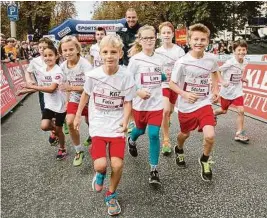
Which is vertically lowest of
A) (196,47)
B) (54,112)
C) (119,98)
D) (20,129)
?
(20,129)

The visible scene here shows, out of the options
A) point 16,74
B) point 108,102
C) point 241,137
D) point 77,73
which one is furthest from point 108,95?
point 16,74

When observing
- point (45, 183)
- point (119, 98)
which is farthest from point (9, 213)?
point (119, 98)

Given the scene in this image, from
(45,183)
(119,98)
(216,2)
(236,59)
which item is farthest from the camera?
(216,2)

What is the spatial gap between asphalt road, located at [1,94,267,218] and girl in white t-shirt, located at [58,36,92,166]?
0.35 meters

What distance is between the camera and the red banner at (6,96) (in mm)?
9762

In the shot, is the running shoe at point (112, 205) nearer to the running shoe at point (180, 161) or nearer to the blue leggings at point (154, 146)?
the blue leggings at point (154, 146)

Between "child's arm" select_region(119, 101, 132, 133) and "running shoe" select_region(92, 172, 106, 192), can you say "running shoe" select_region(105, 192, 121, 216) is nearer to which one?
"running shoe" select_region(92, 172, 106, 192)

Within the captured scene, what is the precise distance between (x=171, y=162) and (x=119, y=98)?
185 cm

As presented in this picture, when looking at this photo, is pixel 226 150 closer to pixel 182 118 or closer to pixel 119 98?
pixel 182 118

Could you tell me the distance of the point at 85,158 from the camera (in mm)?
5914

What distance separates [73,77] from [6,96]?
5.29 meters

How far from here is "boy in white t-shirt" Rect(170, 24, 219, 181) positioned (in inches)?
188

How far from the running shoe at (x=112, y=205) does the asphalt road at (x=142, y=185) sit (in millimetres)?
86

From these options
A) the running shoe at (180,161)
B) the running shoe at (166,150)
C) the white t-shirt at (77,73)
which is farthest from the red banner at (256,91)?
the white t-shirt at (77,73)
